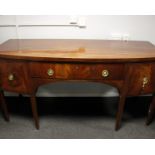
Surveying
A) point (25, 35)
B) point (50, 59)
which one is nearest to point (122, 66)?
point (50, 59)

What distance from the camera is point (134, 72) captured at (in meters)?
1.16

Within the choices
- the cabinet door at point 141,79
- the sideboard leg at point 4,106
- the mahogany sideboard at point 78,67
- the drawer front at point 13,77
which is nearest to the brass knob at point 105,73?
the mahogany sideboard at point 78,67

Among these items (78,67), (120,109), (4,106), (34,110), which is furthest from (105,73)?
(4,106)

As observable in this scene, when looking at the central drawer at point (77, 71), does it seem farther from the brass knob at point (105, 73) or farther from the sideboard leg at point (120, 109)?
the sideboard leg at point (120, 109)

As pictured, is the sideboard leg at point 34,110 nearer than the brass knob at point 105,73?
No

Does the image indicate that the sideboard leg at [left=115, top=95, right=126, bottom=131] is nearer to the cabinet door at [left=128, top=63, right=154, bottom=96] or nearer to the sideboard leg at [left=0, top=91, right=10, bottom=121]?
the cabinet door at [left=128, top=63, right=154, bottom=96]

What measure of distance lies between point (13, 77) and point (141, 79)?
2.75 ft

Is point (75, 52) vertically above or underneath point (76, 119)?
above

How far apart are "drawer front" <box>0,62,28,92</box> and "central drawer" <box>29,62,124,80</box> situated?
0.08 metres

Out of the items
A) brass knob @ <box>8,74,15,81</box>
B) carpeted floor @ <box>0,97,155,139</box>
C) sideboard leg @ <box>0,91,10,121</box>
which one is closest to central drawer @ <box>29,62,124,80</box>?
brass knob @ <box>8,74,15,81</box>

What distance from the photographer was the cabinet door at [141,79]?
45.2 inches

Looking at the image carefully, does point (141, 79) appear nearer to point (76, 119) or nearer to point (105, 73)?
point (105, 73)

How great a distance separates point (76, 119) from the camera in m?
1.56
